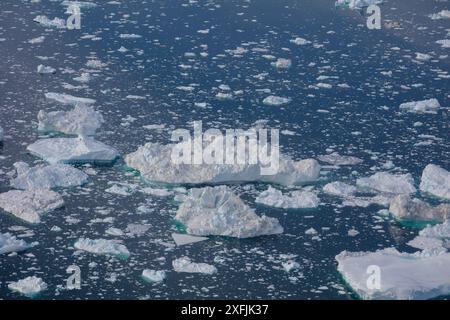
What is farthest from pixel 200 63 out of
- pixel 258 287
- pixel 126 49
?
pixel 258 287

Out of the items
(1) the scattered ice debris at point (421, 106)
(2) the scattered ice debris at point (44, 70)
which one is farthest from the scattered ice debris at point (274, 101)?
(2) the scattered ice debris at point (44, 70)

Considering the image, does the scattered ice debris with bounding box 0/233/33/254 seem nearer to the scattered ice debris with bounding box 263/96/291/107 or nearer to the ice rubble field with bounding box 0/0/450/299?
the ice rubble field with bounding box 0/0/450/299

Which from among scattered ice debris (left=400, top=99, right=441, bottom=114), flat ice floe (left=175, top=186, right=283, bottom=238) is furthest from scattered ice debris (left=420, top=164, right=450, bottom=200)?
scattered ice debris (left=400, top=99, right=441, bottom=114)

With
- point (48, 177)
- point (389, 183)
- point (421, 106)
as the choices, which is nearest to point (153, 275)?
point (48, 177)
